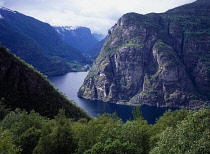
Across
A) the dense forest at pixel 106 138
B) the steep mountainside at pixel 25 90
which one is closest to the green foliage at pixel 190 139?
the dense forest at pixel 106 138

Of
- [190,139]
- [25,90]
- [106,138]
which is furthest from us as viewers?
[25,90]

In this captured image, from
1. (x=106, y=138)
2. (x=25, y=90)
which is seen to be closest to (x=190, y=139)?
(x=106, y=138)

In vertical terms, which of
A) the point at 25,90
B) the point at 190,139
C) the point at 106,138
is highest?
the point at 190,139

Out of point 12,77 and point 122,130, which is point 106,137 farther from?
point 12,77

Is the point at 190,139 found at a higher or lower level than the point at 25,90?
higher

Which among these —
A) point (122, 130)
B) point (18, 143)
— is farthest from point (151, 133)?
point (18, 143)

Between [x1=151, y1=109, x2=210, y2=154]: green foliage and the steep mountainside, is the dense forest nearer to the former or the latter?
[x1=151, y1=109, x2=210, y2=154]: green foliage

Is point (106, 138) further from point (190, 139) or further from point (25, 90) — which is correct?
point (25, 90)

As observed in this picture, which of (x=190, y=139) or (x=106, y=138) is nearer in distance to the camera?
(x=190, y=139)
